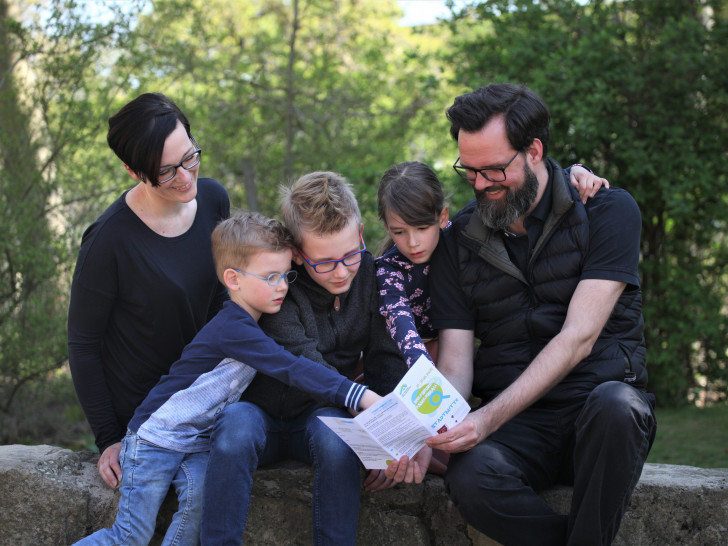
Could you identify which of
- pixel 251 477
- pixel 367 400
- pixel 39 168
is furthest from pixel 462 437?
pixel 39 168

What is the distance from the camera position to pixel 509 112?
3020 mm

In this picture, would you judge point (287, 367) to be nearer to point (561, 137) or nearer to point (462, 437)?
point (462, 437)

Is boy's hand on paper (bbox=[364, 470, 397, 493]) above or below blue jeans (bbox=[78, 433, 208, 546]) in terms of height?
below

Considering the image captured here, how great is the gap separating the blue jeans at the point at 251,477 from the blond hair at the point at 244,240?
54cm

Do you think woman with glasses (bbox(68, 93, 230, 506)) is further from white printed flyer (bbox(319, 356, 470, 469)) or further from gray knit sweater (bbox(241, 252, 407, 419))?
white printed flyer (bbox(319, 356, 470, 469))

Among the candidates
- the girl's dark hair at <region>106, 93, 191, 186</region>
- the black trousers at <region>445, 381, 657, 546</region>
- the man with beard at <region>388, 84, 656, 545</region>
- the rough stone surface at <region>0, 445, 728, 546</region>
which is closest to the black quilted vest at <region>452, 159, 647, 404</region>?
the man with beard at <region>388, 84, 656, 545</region>

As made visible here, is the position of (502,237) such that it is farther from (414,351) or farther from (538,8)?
(538,8)

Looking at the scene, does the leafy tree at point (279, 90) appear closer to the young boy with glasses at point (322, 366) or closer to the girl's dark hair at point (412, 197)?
the girl's dark hair at point (412, 197)

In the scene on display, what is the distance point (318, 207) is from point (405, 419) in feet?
2.91

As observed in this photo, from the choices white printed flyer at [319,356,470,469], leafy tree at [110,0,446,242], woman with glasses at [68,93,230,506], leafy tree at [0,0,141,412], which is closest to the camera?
white printed flyer at [319,356,470,469]

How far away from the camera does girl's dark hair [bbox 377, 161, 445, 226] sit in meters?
3.04

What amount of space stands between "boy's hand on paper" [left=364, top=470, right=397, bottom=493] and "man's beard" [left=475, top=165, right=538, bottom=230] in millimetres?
1051

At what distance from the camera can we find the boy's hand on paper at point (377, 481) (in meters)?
2.92

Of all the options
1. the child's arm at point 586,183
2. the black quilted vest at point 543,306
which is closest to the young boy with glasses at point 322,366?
the black quilted vest at point 543,306
